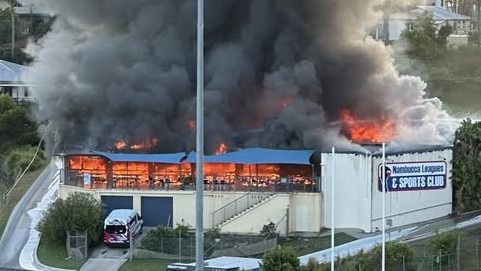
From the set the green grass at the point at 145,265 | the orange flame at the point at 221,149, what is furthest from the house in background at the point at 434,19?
the green grass at the point at 145,265

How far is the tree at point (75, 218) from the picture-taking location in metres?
39.1

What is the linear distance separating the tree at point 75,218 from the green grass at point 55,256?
45 cm

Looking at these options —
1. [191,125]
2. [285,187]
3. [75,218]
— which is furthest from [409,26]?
[75,218]

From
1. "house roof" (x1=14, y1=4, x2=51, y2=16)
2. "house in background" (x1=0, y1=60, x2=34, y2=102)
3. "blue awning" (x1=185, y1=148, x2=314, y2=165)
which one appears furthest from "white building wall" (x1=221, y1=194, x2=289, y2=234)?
"house roof" (x1=14, y1=4, x2=51, y2=16)

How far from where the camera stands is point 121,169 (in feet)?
146

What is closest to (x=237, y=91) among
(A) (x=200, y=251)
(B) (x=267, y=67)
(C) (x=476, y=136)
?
(B) (x=267, y=67)

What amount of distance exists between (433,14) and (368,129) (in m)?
42.3

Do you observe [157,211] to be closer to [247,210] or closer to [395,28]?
[247,210]

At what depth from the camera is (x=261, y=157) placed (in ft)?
140

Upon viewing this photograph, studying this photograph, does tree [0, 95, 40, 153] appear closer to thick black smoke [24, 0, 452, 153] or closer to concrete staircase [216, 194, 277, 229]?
thick black smoke [24, 0, 452, 153]

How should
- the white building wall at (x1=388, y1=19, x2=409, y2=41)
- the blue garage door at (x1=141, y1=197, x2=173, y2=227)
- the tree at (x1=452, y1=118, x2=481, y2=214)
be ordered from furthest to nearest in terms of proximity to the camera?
the white building wall at (x1=388, y1=19, x2=409, y2=41), the tree at (x1=452, y1=118, x2=481, y2=214), the blue garage door at (x1=141, y1=197, x2=173, y2=227)

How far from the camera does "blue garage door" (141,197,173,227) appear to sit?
4141 cm

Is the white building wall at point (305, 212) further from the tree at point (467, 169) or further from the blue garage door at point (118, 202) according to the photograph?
the blue garage door at point (118, 202)

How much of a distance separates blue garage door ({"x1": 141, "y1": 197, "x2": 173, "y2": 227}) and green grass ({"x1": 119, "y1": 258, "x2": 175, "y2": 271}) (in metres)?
4.09
